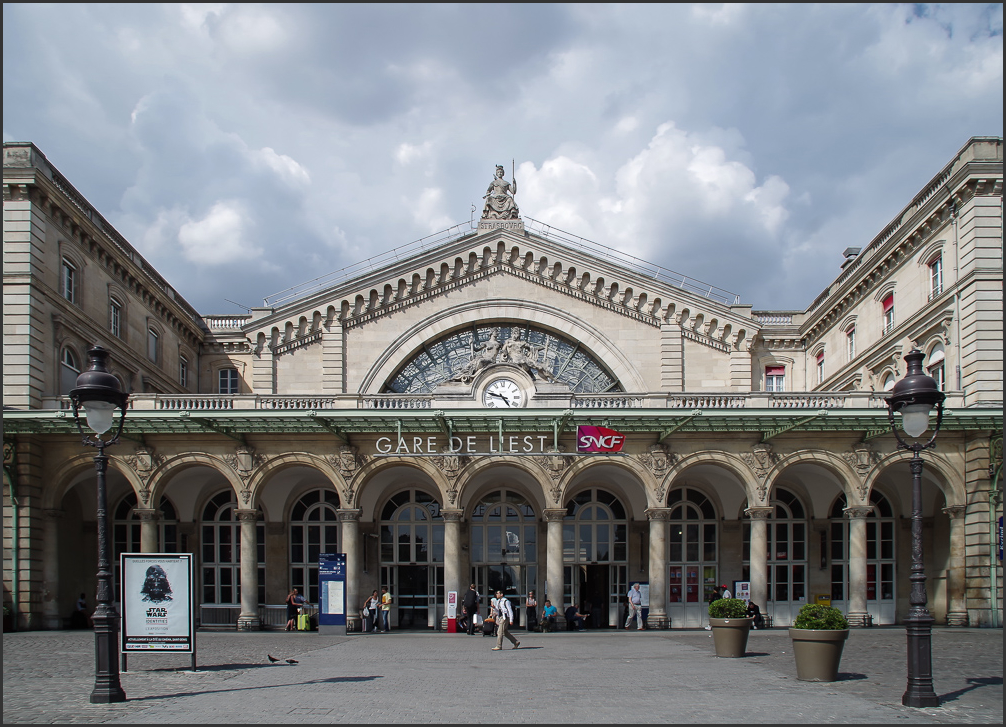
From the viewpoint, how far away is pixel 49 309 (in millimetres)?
31750

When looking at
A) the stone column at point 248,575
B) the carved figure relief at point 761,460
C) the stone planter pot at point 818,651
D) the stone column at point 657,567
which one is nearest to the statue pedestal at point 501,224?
the carved figure relief at point 761,460

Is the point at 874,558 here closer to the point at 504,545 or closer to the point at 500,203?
the point at 504,545

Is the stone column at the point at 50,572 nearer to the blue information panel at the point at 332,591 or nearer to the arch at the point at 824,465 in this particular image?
the blue information panel at the point at 332,591

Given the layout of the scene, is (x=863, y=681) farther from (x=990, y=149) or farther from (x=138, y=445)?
(x=138, y=445)

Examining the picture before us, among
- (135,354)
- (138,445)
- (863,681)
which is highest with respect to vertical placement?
(135,354)

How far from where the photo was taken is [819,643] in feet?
55.8

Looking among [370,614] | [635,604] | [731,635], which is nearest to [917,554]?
[731,635]

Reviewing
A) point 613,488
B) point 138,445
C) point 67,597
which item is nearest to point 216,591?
point 67,597

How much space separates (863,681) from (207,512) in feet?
94.0

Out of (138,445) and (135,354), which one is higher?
(135,354)

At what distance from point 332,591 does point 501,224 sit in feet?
62.0

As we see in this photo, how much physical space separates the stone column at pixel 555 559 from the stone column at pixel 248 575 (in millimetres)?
10463

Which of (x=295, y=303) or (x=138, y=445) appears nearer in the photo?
(x=138, y=445)

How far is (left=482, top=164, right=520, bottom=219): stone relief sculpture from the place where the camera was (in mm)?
42500
